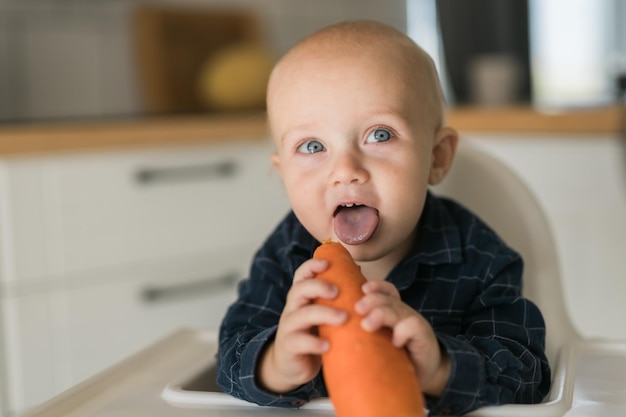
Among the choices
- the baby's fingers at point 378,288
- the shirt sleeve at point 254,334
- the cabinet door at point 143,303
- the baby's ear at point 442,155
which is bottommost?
the cabinet door at point 143,303

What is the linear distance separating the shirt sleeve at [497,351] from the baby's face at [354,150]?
0.35 ft

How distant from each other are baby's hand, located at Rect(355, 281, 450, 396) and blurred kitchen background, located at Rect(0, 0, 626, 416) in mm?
665

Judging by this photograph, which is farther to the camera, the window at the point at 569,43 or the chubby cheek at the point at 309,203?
the window at the point at 569,43

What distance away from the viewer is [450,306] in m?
0.86

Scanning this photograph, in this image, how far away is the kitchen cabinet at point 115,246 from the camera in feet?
5.74

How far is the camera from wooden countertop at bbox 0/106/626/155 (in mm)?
1768

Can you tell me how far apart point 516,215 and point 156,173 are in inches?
42.4

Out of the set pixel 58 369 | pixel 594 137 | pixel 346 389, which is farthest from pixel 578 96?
pixel 346 389

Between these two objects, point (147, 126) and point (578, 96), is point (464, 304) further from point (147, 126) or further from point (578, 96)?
point (578, 96)

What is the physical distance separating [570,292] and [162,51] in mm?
1277

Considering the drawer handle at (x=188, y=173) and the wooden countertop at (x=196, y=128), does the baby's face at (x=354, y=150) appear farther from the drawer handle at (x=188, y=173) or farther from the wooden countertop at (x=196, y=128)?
the drawer handle at (x=188, y=173)

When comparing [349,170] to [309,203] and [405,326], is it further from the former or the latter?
[405,326]

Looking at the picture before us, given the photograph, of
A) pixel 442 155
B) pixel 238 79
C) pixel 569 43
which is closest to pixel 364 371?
pixel 442 155

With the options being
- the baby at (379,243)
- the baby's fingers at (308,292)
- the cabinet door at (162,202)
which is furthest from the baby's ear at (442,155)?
the cabinet door at (162,202)
